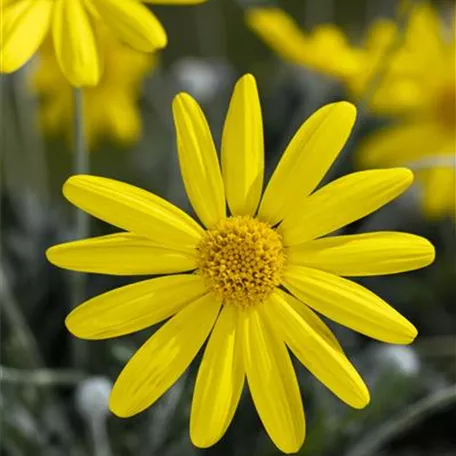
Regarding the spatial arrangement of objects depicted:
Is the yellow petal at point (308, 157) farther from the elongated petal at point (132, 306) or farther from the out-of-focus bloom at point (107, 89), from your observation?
the out-of-focus bloom at point (107, 89)

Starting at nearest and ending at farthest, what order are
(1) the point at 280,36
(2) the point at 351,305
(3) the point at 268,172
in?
(2) the point at 351,305 < (1) the point at 280,36 < (3) the point at 268,172

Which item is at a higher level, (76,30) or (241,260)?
(76,30)

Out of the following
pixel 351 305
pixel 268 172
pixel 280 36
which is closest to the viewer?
pixel 351 305

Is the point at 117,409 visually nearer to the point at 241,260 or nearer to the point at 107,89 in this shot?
the point at 241,260

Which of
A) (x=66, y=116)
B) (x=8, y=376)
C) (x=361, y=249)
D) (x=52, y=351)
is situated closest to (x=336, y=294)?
(x=361, y=249)

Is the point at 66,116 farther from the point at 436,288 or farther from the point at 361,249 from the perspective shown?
the point at 361,249

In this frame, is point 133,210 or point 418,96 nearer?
point 133,210

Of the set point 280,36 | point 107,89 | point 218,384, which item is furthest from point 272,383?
point 107,89

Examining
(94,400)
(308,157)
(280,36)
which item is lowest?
(94,400)
